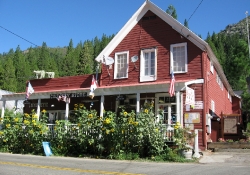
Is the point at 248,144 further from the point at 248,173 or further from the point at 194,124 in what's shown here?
the point at 248,173

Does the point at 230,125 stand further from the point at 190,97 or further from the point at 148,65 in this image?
the point at 148,65

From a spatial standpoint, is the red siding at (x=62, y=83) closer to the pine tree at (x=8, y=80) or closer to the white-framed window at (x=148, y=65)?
the white-framed window at (x=148, y=65)

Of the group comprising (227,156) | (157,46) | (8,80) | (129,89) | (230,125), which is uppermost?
(8,80)

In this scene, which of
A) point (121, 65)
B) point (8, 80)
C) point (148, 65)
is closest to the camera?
point (148, 65)

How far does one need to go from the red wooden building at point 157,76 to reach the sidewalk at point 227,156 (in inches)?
41.2

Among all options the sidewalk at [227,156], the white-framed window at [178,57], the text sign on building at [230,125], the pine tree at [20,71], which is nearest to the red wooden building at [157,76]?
the white-framed window at [178,57]

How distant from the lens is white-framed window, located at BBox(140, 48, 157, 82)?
1801 centimetres

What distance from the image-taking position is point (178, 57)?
1750 cm

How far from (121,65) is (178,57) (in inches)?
151

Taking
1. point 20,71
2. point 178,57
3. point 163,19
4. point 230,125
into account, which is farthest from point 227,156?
point 20,71

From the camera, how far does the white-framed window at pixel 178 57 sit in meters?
17.2

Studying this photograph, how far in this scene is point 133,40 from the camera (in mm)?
19094

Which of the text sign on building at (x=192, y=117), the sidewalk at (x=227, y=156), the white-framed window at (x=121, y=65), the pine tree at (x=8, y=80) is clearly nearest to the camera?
the sidewalk at (x=227, y=156)

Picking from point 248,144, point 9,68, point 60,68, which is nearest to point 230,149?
point 248,144
